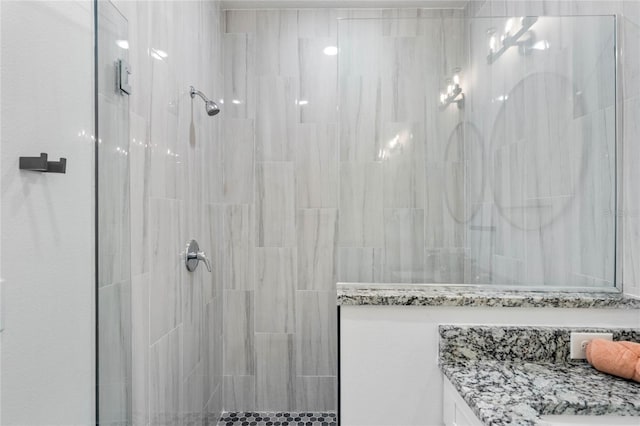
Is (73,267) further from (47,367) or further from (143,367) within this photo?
(143,367)

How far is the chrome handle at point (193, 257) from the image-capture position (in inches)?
69.7

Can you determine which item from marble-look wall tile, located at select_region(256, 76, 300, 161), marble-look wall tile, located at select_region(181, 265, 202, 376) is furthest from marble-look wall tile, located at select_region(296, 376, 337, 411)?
marble-look wall tile, located at select_region(256, 76, 300, 161)

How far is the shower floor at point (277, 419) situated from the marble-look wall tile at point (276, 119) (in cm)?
170

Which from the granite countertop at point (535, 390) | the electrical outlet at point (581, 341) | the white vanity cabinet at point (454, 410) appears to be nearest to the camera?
the granite countertop at point (535, 390)

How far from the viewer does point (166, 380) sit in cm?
151

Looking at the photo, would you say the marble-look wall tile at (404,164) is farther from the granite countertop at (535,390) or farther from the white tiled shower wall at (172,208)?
the white tiled shower wall at (172,208)

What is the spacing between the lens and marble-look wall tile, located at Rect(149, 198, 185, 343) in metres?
1.38

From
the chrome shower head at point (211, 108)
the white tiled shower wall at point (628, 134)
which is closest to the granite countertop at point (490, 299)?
the white tiled shower wall at point (628, 134)

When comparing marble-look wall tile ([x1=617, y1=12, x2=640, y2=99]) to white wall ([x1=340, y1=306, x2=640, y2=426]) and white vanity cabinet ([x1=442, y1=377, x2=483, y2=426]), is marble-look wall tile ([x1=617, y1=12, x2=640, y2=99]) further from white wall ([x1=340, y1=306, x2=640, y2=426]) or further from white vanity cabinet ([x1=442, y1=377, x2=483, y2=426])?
white vanity cabinet ([x1=442, y1=377, x2=483, y2=426])

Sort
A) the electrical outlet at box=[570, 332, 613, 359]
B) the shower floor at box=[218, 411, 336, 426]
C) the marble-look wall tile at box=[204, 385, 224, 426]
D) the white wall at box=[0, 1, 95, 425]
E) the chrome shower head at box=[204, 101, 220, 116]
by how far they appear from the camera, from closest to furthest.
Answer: the white wall at box=[0, 1, 95, 425]
the electrical outlet at box=[570, 332, 613, 359]
the chrome shower head at box=[204, 101, 220, 116]
the marble-look wall tile at box=[204, 385, 224, 426]
the shower floor at box=[218, 411, 336, 426]

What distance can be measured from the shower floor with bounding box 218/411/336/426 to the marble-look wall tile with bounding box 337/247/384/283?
4.58 feet

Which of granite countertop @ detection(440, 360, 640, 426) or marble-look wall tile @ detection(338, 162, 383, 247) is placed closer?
granite countertop @ detection(440, 360, 640, 426)

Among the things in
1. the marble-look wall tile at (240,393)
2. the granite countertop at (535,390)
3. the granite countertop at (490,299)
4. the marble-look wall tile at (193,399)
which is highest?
the granite countertop at (490,299)

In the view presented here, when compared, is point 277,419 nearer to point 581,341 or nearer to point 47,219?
point 581,341
